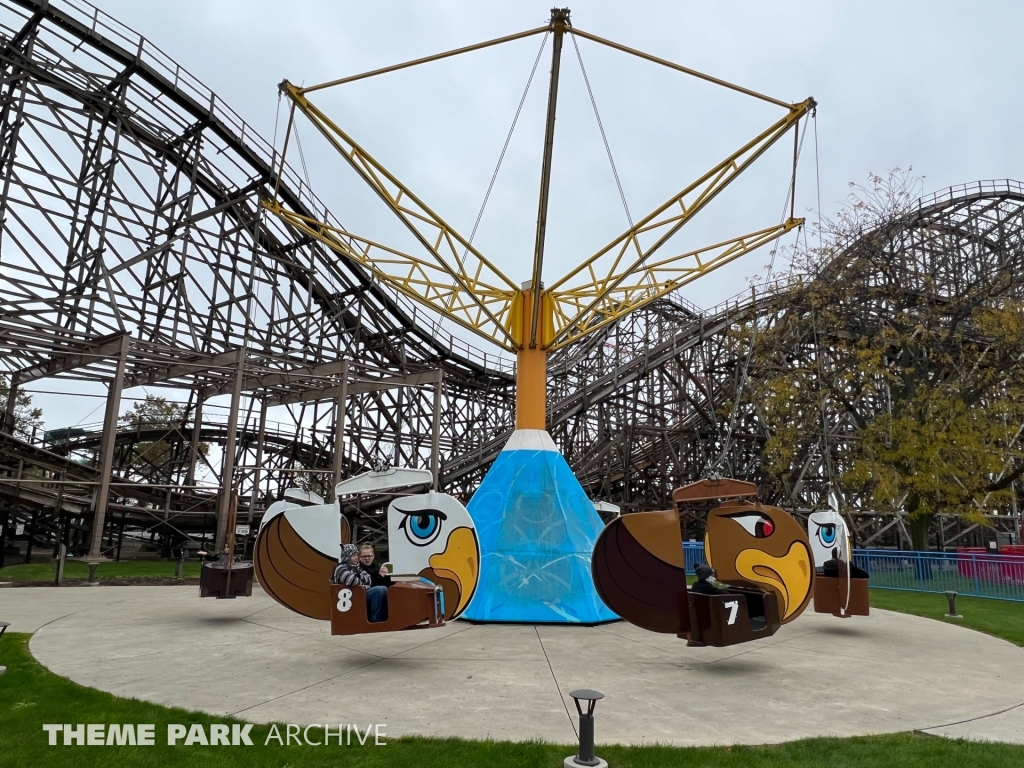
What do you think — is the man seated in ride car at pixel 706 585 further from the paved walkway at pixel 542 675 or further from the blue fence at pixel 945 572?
the blue fence at pixel 945 572

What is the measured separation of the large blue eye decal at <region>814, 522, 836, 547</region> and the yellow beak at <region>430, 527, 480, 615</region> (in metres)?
5.63

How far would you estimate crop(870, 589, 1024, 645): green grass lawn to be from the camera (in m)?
11.2

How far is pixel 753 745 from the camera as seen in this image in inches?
195

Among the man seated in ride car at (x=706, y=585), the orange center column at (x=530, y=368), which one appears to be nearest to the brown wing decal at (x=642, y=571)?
the man seated in ride car at (x=706, y=585)

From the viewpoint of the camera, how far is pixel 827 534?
35.1ft

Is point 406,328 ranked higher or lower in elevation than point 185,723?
higher

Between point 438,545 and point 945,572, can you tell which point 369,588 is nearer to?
point 438,545

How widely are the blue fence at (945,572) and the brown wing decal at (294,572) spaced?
10.7 m

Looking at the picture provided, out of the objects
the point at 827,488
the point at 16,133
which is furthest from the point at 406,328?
the point at 827,488

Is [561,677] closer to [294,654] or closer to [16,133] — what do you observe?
[294,654]

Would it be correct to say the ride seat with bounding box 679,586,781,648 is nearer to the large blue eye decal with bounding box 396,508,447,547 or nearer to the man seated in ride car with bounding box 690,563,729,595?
the man seated in ride car with bounding box 690,563,729,595

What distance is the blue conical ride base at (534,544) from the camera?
10469 millimetres

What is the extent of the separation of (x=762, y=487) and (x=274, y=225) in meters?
19.1

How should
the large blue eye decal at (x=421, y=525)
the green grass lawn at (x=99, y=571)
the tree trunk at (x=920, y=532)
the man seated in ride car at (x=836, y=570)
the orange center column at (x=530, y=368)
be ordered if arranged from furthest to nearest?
the tree trunk at (x=920, y=532)
the green grass lawn at (x=99, y=571)
the orange center column at (x=530, y=368)
the man seated in ride car at (x=836, y=570)
the large blue eye decal at (x=421, y=525)
